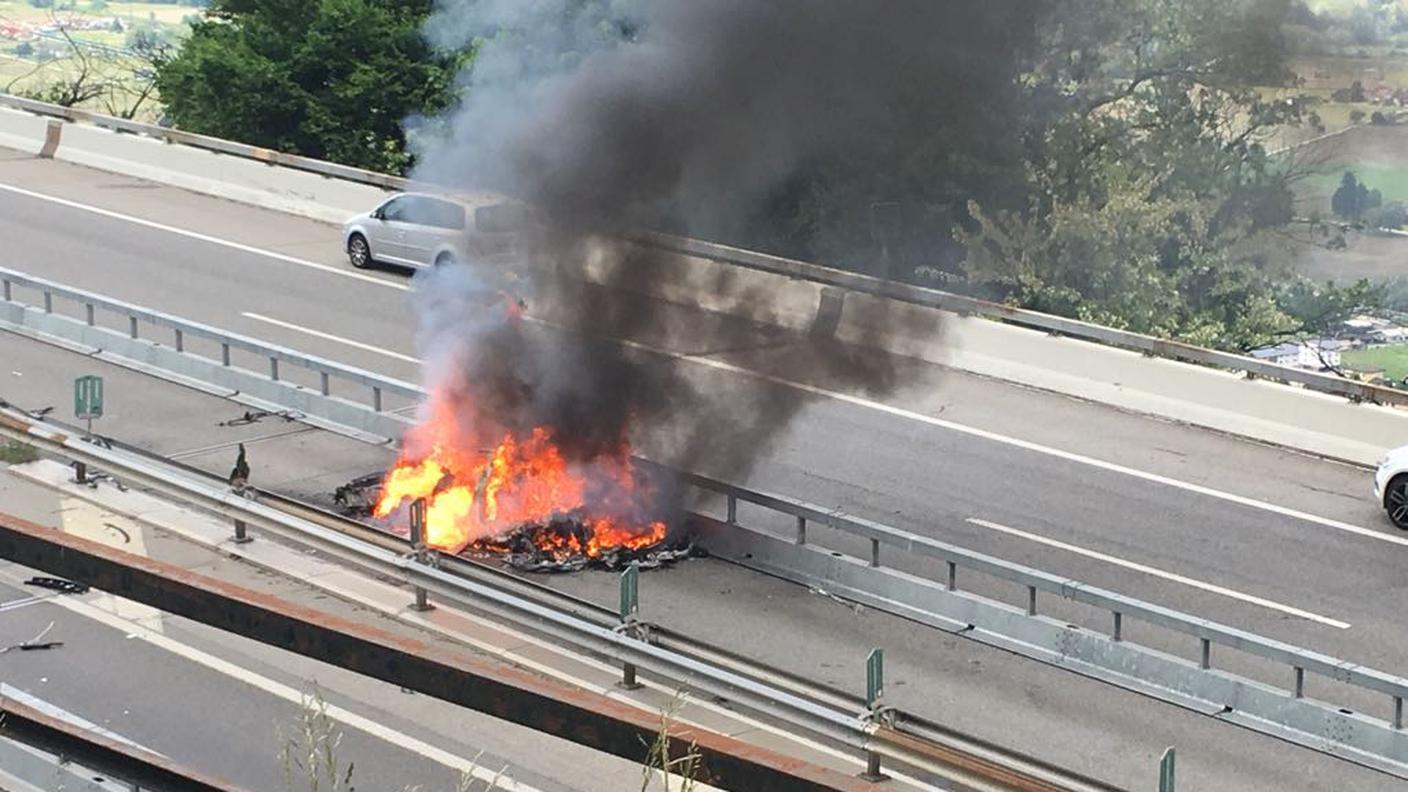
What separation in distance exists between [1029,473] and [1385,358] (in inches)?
236

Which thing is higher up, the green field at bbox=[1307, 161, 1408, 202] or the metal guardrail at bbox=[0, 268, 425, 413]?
the green field at bbox=[1307, 161, 1408, 202]

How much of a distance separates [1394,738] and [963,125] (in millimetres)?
10385

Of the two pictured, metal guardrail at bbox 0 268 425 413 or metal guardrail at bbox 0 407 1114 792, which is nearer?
metal guardrail at bbox 0 407 1114 792

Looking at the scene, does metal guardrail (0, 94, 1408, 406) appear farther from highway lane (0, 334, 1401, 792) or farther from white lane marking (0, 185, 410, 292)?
highway lane (0, 334, 1401, 792)

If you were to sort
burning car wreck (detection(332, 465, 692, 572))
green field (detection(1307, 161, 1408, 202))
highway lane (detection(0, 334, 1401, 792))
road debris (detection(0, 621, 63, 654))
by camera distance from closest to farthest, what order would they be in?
highway lane (detection(0, 334, 1401, 792))
road debris (detection(0, 621, 63, 654))
burning car wreck (detection(332, 465, 692, 572))
green field (detection(1307, 161, 1408, 202))

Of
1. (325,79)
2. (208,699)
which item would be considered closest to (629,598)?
(208,699)

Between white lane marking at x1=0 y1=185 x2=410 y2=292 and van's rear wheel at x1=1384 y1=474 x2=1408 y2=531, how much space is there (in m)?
12.7

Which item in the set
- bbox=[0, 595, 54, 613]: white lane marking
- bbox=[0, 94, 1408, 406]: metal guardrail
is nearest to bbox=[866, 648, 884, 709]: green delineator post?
bbox=[0, 94, 1408, 406]: metal guardrail

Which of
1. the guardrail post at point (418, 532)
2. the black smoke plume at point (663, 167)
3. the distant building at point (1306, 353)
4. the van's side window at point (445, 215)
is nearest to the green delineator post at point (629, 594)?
the guardrail post at point (418, 532)

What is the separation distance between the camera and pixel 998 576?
11711 mm

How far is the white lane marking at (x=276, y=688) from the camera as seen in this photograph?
1016cm

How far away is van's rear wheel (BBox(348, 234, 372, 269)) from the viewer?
2505 centimetres

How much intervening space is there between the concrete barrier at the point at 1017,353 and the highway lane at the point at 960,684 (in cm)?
243

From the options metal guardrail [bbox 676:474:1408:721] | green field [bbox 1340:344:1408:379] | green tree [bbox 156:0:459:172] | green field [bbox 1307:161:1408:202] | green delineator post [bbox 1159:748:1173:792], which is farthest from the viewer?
green tree [bbox 156:0:459:172]
